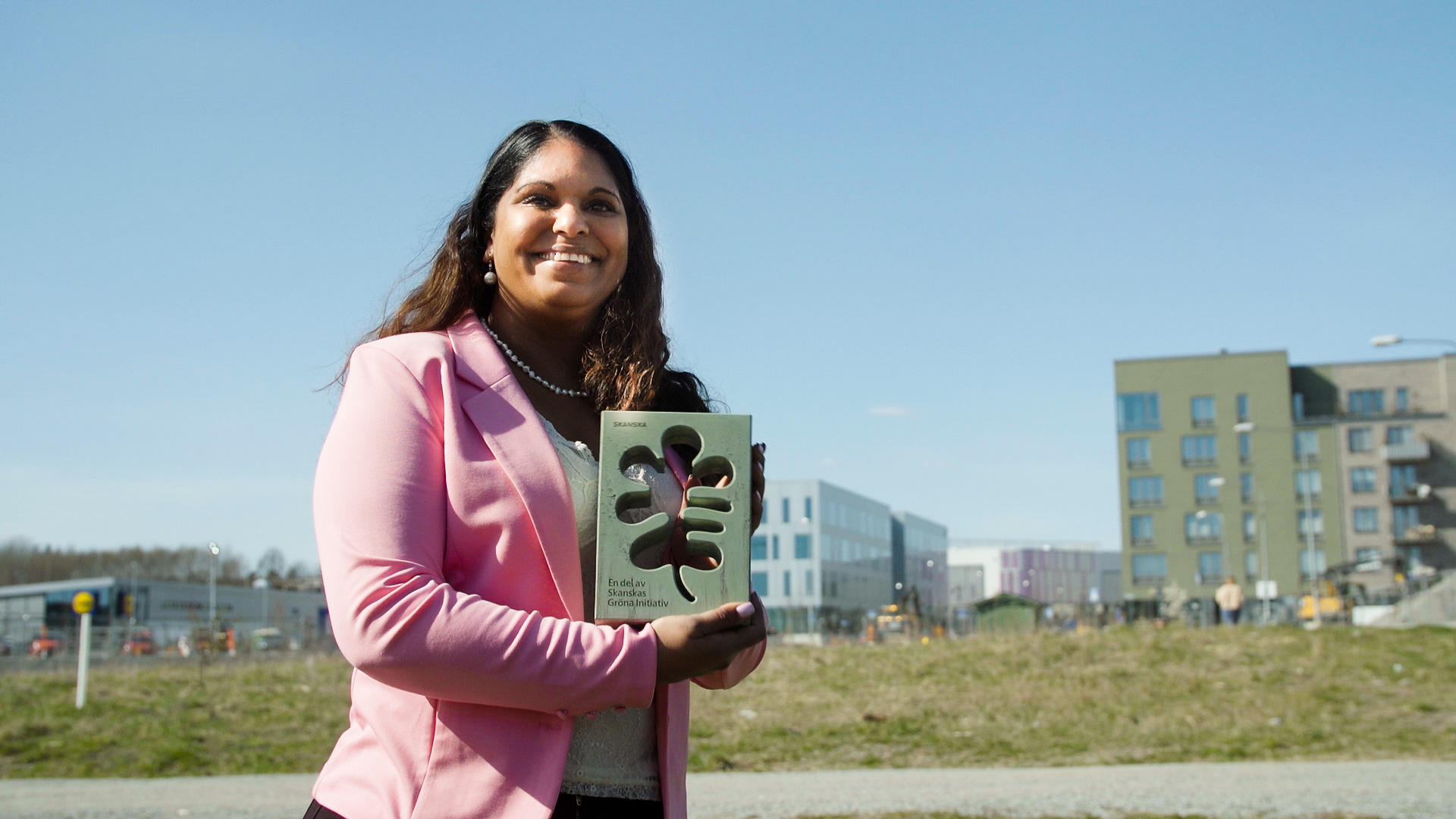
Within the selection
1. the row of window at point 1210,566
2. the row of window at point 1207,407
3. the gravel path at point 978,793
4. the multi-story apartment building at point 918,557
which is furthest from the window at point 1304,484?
the gravel path at point 978,793

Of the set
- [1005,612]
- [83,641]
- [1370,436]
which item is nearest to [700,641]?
[83,641]

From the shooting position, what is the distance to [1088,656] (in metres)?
16.7

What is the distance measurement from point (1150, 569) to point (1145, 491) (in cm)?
469

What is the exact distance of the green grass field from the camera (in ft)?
35.7

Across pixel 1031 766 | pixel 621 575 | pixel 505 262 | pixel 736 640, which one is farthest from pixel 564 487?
pixel 1031 766

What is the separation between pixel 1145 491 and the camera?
74.9 metres

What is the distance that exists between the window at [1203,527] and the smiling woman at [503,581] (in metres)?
75.5

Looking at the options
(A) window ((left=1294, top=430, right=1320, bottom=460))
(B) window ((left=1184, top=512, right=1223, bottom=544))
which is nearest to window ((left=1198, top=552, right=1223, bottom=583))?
(B) window ((left=1184, top=512, right=1223, bottom=544))

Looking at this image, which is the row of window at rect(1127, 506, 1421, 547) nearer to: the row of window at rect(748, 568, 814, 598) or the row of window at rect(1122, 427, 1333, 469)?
the row of window at rect(1122, 427, 1333, 469)

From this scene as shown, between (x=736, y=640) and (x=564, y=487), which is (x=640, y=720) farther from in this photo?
(x=564, y=487)

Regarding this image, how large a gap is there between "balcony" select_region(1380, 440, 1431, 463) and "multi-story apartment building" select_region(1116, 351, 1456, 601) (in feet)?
0.32

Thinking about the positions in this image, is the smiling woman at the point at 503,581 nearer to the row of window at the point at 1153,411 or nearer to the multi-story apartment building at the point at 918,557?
the row of window at the point at 1153,411

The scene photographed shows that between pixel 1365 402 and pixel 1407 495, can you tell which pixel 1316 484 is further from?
pixel 1365 402

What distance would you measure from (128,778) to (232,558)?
396 feet
